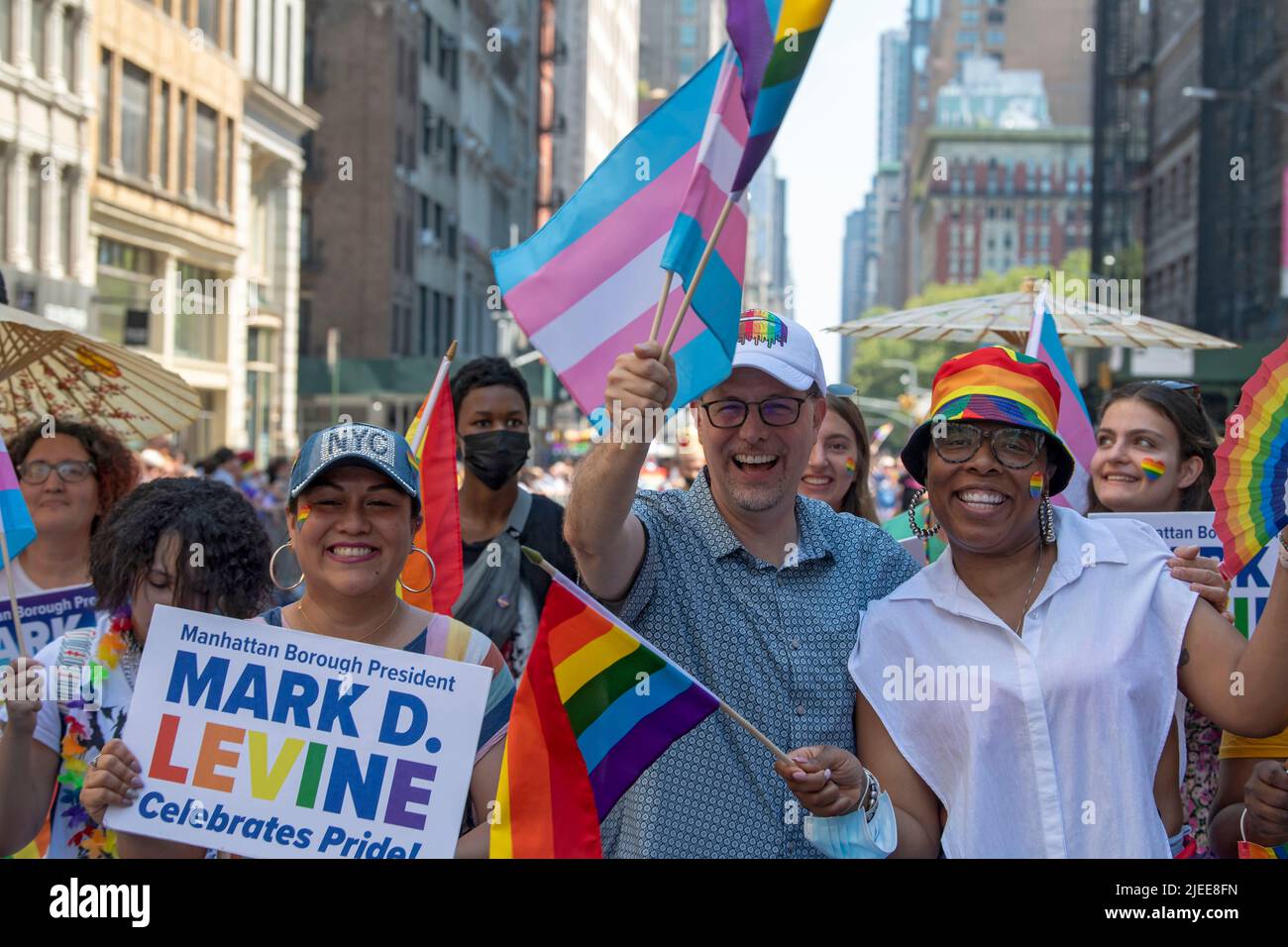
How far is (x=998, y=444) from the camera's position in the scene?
3.60 m

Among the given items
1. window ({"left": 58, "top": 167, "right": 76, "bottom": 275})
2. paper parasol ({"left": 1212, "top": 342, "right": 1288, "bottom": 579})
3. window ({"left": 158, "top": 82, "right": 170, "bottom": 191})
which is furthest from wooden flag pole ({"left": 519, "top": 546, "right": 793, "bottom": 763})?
window ({"left": 158, "top": 82, "right": 170, "bottom": 191})

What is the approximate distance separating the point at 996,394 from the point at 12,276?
25147 mm

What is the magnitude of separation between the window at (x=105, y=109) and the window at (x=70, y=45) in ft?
4.81

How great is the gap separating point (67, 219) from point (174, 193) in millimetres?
5411

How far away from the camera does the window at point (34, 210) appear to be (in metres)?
27.7

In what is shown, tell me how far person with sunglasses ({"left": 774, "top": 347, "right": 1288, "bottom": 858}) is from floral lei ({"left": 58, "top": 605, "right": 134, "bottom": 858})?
1726 millimetres

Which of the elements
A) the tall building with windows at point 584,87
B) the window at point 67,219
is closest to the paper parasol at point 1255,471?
the window at point 67,219

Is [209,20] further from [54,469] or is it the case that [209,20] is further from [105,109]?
[54,469]

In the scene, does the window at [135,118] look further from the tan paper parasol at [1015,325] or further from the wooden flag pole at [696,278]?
the wooden flag pole at [696,278]

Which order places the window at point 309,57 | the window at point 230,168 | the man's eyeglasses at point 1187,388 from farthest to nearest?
1. the window at point 309,57
2. the window at point 230,168
3. the man's eyeglasses at point 1187,388

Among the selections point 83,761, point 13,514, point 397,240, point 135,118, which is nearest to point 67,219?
point 135,118

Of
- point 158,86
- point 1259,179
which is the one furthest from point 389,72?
point 1259,179

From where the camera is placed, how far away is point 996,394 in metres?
3.61
